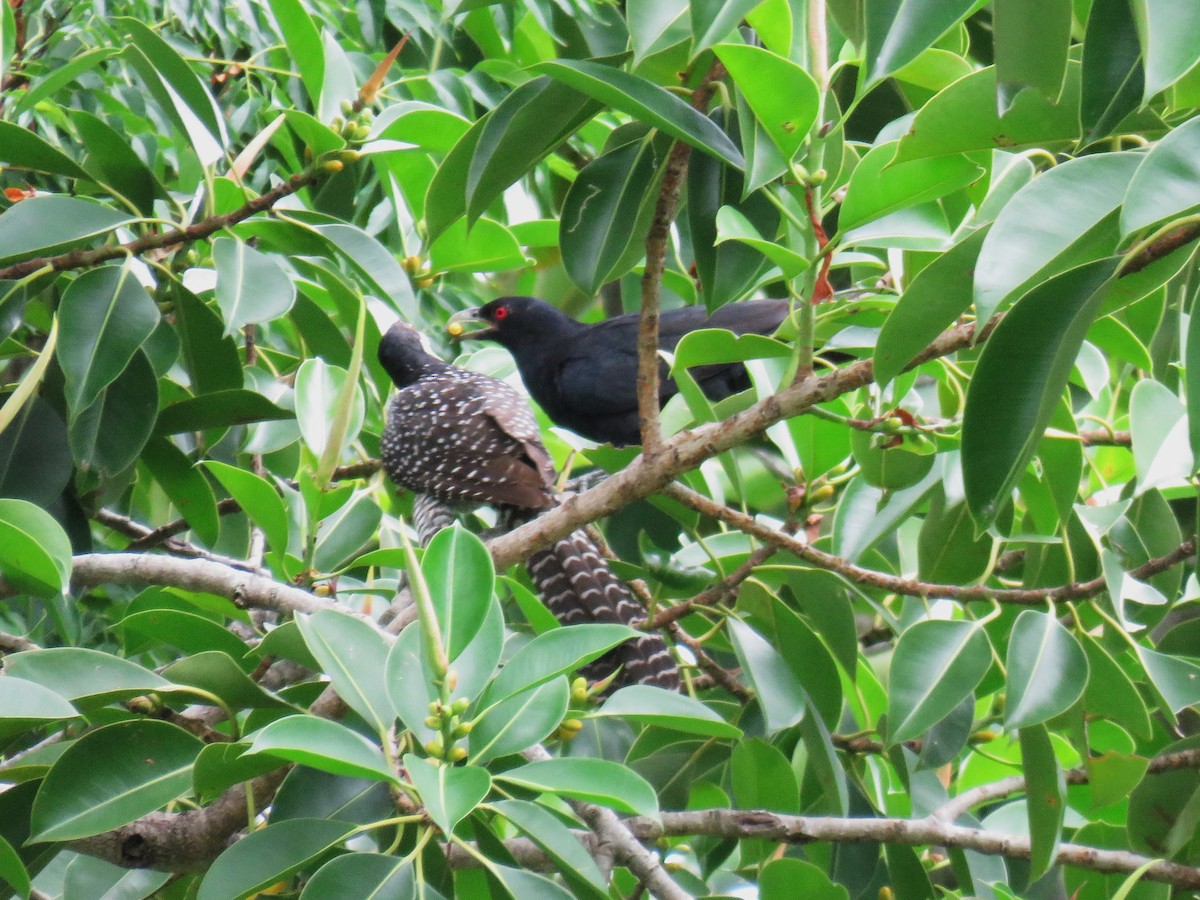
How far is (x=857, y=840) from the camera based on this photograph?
7.48 feet

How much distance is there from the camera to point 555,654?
1.73 metres

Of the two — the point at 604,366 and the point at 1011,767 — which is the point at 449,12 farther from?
the point at 604,366

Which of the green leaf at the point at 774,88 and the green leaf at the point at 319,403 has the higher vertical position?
the green leaf at the point at 774,88

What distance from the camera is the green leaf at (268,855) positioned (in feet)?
5.56

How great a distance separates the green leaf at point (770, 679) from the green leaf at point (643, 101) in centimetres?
98

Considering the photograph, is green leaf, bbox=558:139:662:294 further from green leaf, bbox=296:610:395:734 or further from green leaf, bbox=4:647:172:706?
green leaf, bbox=4:647:172:706

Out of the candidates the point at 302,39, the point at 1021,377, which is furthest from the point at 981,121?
the point at 302,39

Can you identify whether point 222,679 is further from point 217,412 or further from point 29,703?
point 217,412

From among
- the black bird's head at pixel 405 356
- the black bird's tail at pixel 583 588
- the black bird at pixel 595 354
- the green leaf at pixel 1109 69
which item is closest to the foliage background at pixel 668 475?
the green leaf at pixel 1109 69

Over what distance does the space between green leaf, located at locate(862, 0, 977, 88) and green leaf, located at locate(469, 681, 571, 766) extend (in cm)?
94

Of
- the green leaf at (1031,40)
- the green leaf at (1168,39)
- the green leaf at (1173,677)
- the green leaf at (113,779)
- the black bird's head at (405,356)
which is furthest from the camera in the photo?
the black bird's head at (405,356)

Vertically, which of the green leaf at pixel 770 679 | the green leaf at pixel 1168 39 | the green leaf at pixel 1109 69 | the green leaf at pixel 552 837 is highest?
the green leaf at pixel 1168 39

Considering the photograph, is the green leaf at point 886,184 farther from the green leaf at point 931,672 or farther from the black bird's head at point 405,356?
the black bird's head at point 405,356

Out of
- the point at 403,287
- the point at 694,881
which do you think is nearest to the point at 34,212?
the point at 403,287
